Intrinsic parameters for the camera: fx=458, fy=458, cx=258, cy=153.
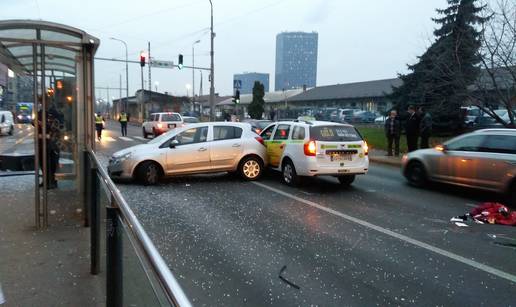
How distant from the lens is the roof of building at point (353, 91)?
5591 centimetres

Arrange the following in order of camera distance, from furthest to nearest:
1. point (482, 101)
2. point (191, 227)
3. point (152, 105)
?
point (152, 105) → point (482, 101) → point (191, 227)

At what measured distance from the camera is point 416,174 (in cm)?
1131

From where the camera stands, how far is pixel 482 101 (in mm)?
16797

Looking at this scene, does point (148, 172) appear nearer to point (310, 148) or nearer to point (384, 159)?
point (310, 148)

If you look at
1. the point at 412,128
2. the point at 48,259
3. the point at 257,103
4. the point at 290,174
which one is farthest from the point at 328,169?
the point at 257,103

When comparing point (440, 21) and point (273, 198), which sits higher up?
point (440, 21)

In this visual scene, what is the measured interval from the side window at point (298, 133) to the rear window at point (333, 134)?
260 mm

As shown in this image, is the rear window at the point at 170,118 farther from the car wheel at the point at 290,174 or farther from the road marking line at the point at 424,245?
the road marking line at the point at 424,245

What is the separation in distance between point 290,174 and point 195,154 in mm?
2395

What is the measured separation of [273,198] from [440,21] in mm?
24089

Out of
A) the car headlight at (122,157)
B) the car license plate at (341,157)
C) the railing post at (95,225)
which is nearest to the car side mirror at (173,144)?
the car headlight at (122,157)

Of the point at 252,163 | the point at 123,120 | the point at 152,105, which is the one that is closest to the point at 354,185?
the point at 252,163

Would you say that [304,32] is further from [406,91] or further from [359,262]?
[359,262]

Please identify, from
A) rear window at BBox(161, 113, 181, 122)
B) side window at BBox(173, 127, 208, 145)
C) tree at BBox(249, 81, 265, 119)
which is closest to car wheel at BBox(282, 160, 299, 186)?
side window at BBox(173, 127, 208, 145)
